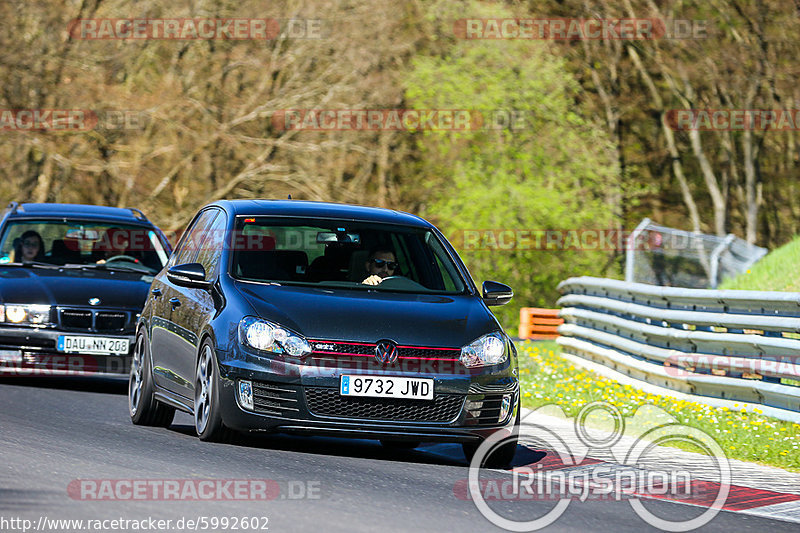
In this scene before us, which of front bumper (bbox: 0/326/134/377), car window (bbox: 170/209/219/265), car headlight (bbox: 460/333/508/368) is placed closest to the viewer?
car headlight (bbox: 460/333/508/368)

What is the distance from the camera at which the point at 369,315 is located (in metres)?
8.95

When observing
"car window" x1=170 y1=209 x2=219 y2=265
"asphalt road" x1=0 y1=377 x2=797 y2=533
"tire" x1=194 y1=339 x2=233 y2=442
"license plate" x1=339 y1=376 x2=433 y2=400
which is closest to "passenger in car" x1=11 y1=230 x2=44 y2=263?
"car window" x1=170 y1=209 x2=219 y2=265

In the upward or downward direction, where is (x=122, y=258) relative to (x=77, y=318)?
upward

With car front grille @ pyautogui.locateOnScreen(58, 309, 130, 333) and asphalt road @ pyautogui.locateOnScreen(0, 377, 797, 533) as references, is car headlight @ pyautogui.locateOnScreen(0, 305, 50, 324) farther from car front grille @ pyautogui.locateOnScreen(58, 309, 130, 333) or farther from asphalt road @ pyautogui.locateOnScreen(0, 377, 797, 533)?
asphalt road @ pyautogui.locateOnScreen(0, 377, 797, 533)

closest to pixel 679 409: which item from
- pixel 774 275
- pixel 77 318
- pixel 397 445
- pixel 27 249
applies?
pixel 397 445

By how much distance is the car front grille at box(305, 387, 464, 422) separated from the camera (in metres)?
8.67

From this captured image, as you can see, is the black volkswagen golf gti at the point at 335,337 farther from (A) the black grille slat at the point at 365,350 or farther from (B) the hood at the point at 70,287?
(B) the hood at the point at 70,287

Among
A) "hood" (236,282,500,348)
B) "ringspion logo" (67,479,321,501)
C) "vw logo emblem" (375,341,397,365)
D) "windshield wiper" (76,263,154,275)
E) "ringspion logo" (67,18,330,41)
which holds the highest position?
"ringspion logo" (67,18,330,41)

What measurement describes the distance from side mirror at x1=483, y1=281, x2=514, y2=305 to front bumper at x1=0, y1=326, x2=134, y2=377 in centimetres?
467

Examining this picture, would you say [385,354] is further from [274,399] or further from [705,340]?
[705,340]

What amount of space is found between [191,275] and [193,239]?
1443 millimetres

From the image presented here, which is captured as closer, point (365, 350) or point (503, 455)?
point (365, 350)

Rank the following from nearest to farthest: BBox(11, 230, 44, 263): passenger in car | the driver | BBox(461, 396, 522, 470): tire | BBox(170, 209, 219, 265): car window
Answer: BBox(461, 396, 522, 470): tire
the driver
BBox(170, 209, 219, 265): car window
BBox(11, 230, 44, 263): passenger in car

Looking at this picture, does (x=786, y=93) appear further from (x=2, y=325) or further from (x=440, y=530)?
(x=440, y=530)
